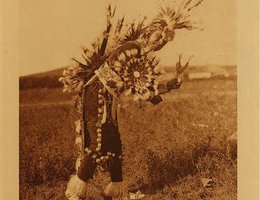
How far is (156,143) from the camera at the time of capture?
172cm

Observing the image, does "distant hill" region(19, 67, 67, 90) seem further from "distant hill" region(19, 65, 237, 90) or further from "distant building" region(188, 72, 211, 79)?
"distant building" region(188, 72, 211, 79)

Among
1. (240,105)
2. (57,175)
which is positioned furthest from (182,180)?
(57,175)

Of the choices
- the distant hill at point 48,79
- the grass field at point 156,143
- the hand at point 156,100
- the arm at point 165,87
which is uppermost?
the distant hill at point 48,79

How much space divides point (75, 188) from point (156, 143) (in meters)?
0.30

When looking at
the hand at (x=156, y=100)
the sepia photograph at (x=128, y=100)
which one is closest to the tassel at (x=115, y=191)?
the sepia photograph at (x=128, y=100)

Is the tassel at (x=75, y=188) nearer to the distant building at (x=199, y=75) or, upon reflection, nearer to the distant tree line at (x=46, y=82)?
the distant tree line at (x=46, y=82)

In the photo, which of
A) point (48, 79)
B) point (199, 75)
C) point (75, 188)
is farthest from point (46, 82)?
point (199, 75)

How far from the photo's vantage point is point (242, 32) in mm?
1643

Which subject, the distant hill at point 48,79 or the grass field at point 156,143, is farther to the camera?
the distant hill at point 48,79

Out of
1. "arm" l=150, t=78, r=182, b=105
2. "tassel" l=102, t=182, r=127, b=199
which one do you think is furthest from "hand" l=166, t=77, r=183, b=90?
"tassel" l=102, t=182, r=127, b=199

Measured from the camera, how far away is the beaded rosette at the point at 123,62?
1.72 m

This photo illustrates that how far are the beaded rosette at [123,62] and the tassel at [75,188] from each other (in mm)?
79

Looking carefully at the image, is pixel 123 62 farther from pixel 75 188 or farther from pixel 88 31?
pixel 75 188

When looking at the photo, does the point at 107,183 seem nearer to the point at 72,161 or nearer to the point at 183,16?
the point at 72,161
